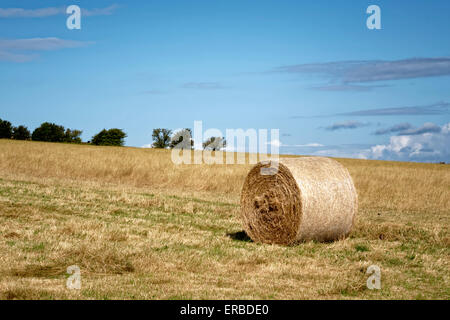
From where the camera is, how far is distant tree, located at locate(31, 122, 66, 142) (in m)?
102

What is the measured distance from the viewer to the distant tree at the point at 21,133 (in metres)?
103

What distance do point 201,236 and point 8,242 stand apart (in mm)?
4157

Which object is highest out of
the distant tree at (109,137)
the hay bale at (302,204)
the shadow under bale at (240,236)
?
the distant tree at (109,137)

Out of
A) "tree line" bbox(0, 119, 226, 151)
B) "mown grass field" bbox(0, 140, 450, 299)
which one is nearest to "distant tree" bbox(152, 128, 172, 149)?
"tree line" bbox(0, 119, 226, 151)

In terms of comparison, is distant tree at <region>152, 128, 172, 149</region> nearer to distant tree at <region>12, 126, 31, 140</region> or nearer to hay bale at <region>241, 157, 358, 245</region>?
distant tree at <region>12, 126, 31, 140</region>

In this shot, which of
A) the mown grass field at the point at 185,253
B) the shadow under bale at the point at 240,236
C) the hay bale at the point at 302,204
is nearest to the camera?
the mown grass field at the point at 185,253

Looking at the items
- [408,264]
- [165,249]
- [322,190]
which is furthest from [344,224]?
[165,249]

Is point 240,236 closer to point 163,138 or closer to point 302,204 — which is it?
point 302,204

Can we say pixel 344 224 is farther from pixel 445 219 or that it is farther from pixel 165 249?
pixel 445 219

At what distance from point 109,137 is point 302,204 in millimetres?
98926

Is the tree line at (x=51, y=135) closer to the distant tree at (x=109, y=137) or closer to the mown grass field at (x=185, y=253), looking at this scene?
the distant tree at (x=109, y=137)

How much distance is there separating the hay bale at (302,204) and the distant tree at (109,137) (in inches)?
3751

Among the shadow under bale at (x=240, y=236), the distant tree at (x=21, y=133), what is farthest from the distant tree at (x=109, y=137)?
the shadow under bale at (x=240, y=236)

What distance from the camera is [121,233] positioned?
1122cm
